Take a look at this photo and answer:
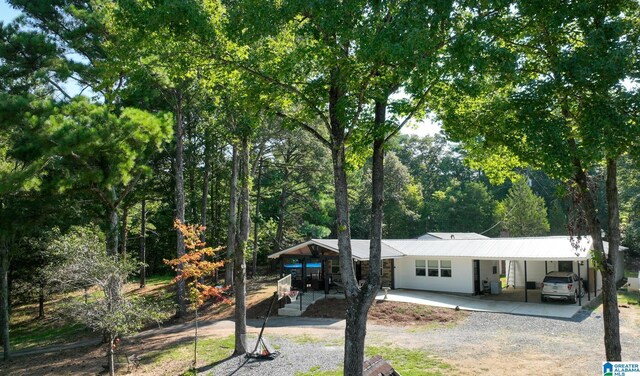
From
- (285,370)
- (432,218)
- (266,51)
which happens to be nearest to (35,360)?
(285,370)

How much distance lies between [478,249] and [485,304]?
3.67 meters

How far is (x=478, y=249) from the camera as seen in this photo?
2341 cm

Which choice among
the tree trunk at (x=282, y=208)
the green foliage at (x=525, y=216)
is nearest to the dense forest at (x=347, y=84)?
the tree trunk at (x=282, y=208)

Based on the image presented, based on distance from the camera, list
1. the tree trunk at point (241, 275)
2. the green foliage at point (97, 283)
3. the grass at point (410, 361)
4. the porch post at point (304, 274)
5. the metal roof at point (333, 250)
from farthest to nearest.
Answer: the porch post at point (304, 274), the metal roof at point (333, 250), the tree trunk at point (241, 275), the grass at point (410, 361), the green foliage at point (97, 283)

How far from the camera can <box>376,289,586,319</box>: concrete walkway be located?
60.7ft

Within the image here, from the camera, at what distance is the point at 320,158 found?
27.5 meters

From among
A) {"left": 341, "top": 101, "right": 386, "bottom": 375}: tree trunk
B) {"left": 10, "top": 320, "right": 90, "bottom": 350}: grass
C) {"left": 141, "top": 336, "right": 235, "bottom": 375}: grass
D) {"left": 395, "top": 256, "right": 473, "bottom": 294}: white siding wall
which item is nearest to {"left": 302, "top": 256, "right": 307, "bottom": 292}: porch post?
{"left": 395, "top": 256, "right": 473, "bottom": 294}: white siding wall

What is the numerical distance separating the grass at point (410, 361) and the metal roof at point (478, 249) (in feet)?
25.4

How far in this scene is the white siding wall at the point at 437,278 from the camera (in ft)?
75.7

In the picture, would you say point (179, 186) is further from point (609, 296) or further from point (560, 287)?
point (560, 287)

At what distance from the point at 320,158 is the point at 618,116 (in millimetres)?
21265

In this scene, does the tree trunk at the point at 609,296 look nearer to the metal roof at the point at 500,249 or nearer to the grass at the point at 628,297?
the metal roof at the point at 500,249

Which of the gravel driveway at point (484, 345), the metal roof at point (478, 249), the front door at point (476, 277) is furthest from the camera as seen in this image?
the front door at point (476, 277)

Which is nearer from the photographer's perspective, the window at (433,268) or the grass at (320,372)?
the grass at (320,372)
